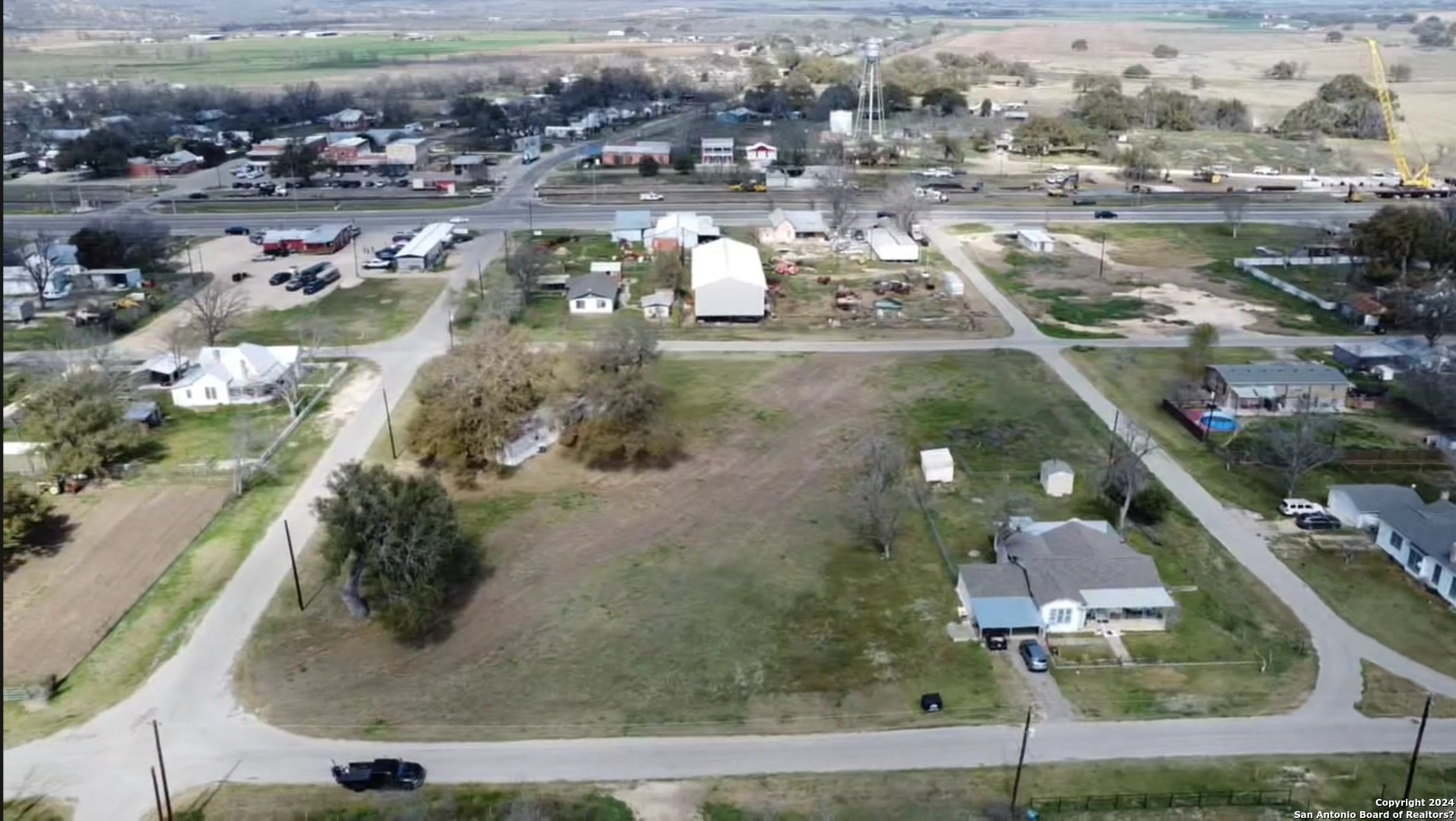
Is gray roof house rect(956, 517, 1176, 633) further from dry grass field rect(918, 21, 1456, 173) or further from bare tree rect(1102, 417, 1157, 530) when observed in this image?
dry grass field rect(918, 21, 1456, 173)

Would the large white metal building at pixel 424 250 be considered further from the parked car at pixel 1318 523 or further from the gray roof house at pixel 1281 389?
the parked car at pixel 1318 523

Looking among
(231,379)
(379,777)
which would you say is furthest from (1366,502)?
(231,379)

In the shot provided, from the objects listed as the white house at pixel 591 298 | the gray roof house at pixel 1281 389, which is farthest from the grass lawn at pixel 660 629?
the white house at pixel 591 298

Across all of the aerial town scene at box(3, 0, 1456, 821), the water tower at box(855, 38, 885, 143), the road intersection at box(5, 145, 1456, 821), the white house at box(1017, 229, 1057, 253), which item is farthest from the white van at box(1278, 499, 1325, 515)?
the water tower at box(855, 38, 885, 143)

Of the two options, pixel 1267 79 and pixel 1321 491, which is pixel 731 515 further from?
pixel 1267 79

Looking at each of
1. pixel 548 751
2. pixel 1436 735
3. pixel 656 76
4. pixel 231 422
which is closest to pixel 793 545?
pixel 548 751

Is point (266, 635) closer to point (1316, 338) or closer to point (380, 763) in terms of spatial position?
point (380, 763)
